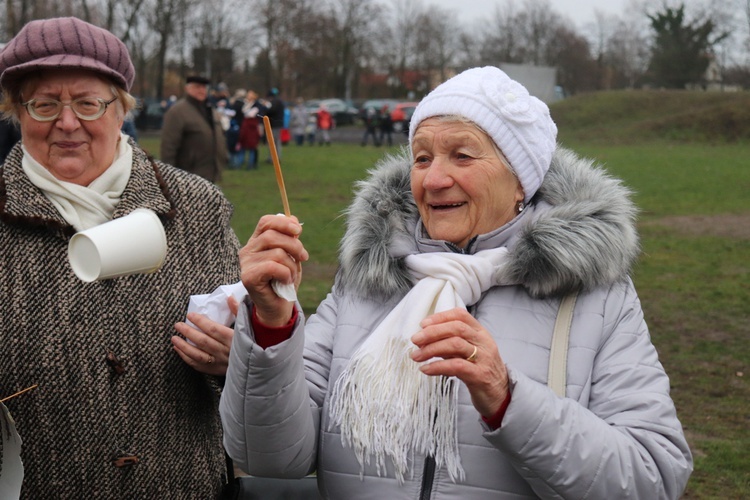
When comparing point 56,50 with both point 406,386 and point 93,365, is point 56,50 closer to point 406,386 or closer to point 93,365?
point 93,365

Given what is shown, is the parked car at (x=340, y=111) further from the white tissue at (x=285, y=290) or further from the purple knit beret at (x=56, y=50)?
the white tissue at (x=285, y=290)

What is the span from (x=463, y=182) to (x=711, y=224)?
1206 centimetres

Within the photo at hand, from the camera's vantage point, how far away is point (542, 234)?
7.51 ft

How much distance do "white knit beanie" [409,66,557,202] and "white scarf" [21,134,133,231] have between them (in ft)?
2.84

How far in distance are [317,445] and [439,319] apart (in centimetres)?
58

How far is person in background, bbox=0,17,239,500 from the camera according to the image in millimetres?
2535

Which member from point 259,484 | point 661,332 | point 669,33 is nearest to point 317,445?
point 259,484

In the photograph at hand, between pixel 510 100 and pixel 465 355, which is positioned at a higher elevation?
Result: pixel 510 100

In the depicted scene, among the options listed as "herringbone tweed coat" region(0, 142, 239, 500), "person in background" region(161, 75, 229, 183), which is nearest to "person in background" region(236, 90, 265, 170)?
"person in background" region(161, 75, 229, 183)

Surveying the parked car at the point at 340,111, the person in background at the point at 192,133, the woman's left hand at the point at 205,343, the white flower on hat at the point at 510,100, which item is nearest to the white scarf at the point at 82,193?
the woman's left hand at the point at 205,343

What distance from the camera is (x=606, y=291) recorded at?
7.39 ft

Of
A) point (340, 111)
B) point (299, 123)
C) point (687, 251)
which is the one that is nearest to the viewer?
point (687, 251)

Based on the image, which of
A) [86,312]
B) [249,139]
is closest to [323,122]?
[249,139]

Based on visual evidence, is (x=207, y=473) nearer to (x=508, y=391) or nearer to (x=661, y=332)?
(x=508, y=391)
